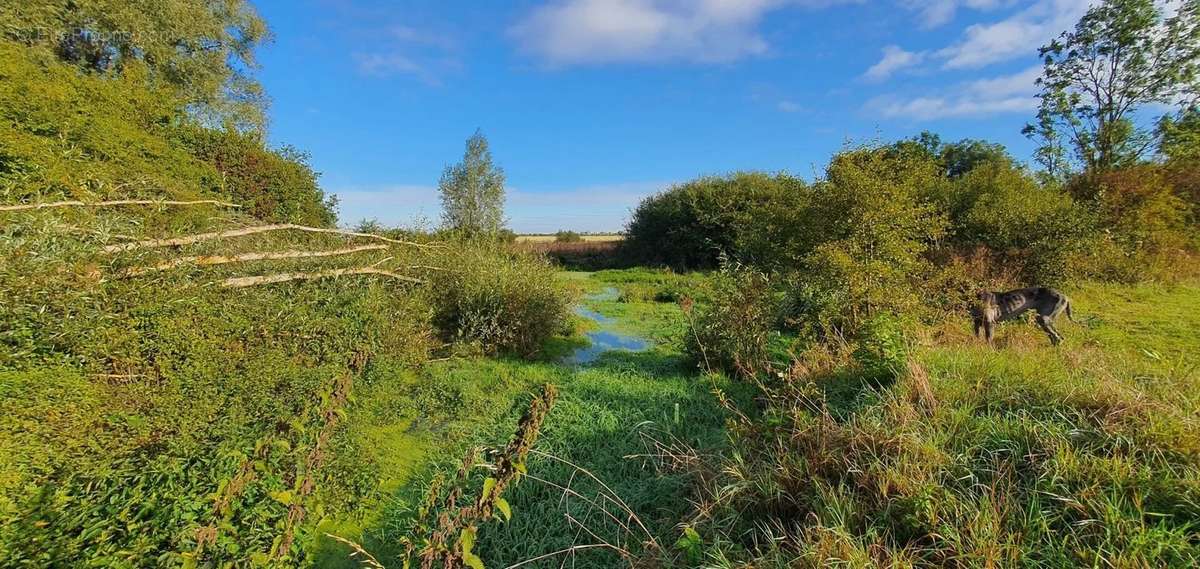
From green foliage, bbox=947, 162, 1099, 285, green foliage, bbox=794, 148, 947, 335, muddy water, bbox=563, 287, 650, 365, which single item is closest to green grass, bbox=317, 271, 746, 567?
muddy water, bbox=563, 287, 650, 365

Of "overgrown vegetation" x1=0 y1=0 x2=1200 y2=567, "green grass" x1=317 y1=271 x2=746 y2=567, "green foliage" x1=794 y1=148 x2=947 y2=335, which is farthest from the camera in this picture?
"green foliage" x1=794 y1=148 x2=947 y2=335

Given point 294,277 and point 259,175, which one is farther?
point 259,175

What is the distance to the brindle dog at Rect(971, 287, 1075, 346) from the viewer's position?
19.0ft

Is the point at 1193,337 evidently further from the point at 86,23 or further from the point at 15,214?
the point at 86,23

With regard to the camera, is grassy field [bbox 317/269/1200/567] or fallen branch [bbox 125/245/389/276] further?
fallen branch [bbox 125/245/389/276]

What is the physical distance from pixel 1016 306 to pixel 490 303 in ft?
23.8

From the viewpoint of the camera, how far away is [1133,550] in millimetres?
1818

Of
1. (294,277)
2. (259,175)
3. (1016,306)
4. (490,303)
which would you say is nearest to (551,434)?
(490,303)

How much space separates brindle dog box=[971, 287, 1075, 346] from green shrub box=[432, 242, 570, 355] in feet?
19.9

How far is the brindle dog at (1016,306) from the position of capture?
580 cm

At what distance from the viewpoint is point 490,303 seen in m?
7.20

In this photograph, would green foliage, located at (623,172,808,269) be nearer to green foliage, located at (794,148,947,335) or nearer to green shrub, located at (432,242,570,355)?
green foliage, located at (794,148,947,335)

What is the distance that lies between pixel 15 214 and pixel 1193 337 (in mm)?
13056

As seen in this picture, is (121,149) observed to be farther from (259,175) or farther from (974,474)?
(974,474)
